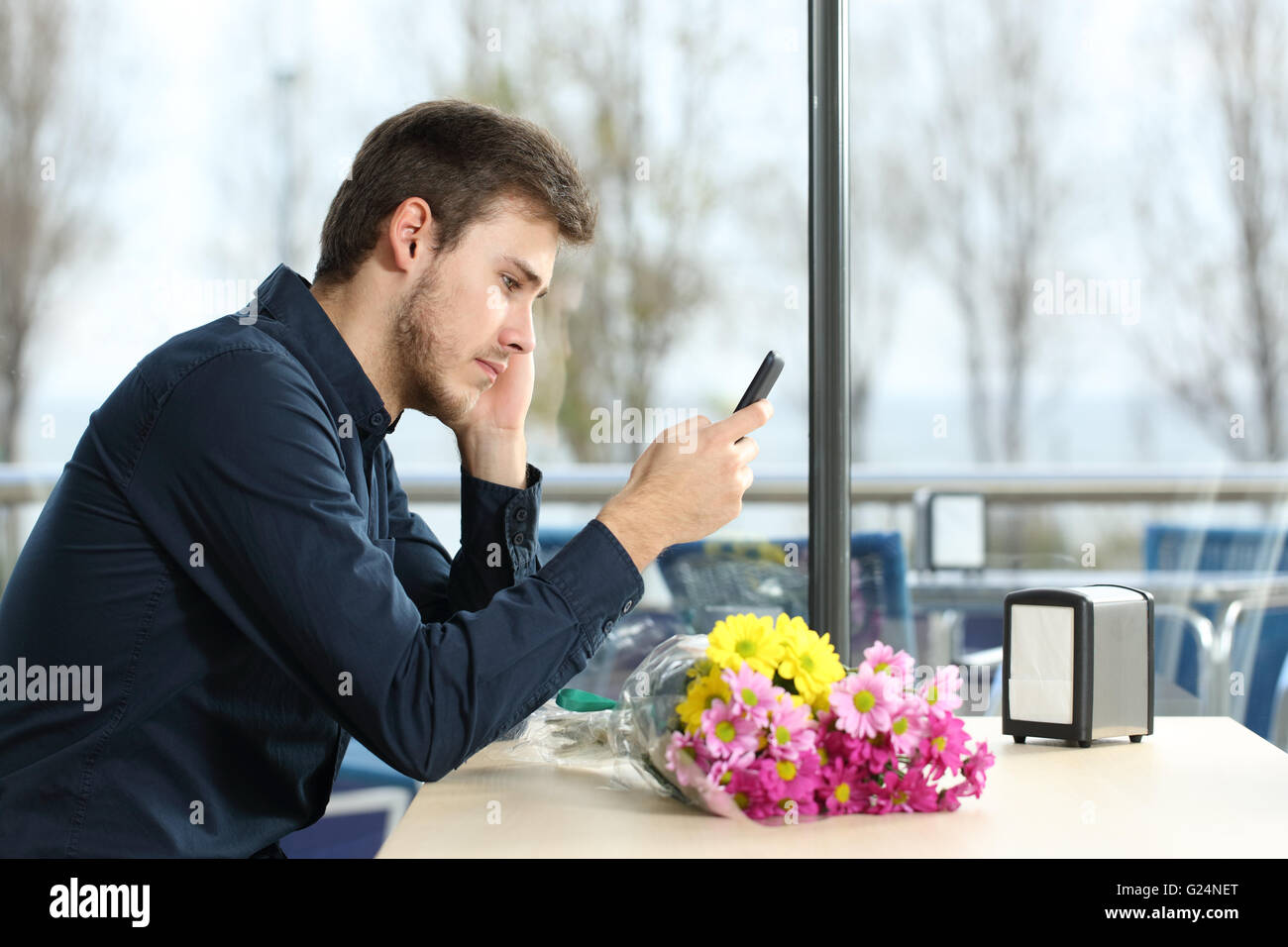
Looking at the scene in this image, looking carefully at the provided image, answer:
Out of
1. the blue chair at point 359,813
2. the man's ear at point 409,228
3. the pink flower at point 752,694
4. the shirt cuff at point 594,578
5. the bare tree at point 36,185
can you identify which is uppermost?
the bare tree at point 36,185

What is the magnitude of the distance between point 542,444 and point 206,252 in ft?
3.04

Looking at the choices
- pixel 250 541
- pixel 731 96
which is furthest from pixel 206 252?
pixel 250 541

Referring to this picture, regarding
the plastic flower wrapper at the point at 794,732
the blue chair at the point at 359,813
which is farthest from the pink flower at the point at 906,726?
the blue chair at the point at 359,813

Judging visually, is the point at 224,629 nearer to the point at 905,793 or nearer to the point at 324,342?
the point at 324,342

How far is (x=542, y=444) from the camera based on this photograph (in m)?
3.01

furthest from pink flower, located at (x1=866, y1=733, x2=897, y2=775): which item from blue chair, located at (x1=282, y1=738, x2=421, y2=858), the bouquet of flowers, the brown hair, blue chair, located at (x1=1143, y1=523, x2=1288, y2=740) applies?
blue chair, located at (x1=1143, y1=523, x2=1288, y2=740)

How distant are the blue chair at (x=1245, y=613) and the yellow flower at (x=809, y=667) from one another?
6.39 feet

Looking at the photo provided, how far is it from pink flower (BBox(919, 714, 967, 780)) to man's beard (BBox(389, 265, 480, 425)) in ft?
1.98

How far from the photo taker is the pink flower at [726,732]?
3.03 feet

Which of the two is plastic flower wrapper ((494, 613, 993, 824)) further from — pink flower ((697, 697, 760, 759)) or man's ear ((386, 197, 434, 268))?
man's ear ((386, 197, 434, 268))

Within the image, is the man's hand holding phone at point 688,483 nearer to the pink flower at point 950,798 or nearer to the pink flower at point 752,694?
the pink flower at point 752,694

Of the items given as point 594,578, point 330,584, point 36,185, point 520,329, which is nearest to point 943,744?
point 594,578

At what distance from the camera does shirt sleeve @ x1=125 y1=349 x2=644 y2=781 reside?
3.12 ft

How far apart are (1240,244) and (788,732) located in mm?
2727
